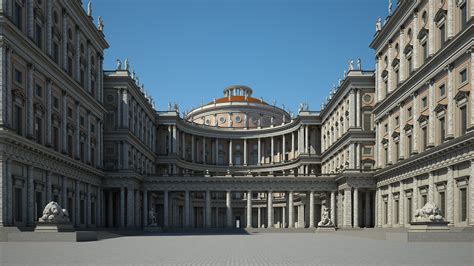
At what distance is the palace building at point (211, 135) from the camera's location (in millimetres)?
44844

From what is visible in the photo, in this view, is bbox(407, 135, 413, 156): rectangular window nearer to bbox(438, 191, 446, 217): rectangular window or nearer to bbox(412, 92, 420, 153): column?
bbox(412, 92, 420, 153): column

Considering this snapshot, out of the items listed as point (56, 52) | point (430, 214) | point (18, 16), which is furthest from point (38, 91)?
point (430, 214)

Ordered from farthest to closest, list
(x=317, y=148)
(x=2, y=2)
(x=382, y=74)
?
(x=317, y=148) < (x=382, y=74) < (x=2, y=2)

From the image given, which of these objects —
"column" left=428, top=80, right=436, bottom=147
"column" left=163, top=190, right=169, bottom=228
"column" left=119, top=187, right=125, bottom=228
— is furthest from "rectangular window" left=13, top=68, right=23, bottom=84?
"column" left=163, top=190, right=169, bottom=228

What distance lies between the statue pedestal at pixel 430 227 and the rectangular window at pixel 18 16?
33.9 m

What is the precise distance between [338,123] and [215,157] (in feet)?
121

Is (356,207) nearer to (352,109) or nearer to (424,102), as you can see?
(352,109)

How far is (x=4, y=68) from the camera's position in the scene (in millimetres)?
41062

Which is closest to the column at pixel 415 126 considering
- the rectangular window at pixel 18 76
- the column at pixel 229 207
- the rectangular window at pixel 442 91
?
the rectangular window at pixel 442 91

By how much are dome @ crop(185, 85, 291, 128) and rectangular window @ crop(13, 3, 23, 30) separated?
79731 mm

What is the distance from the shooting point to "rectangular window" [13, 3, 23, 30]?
4425cm

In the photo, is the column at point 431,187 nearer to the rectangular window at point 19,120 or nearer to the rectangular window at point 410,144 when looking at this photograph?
the rectangular window at point 410,144

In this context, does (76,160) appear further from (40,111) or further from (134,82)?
(134,82)

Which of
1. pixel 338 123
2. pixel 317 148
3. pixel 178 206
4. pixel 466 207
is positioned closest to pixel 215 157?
pixel 178 206
